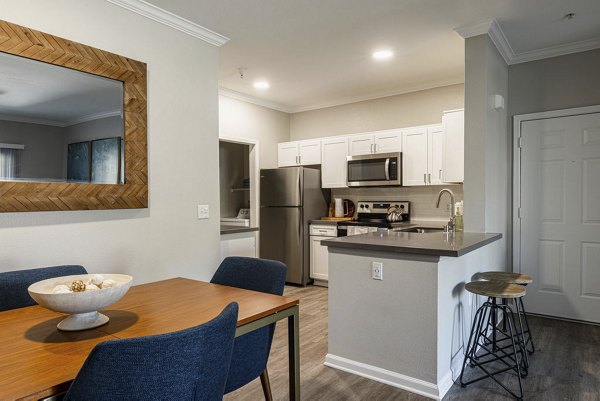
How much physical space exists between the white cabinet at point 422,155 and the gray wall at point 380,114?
14.1 inches

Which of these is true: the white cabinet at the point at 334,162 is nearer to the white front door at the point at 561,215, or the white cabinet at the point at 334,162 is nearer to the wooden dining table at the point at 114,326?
the white front door at the point at 561,215

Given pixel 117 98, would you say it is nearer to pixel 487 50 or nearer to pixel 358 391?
pixel 358 391

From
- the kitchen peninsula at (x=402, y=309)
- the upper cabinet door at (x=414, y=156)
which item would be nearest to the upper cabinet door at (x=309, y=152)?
the upper cabinet door at (x=414, y=156)

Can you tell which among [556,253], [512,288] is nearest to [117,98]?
[512,288]

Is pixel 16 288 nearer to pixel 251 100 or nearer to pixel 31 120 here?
pixel 31 120

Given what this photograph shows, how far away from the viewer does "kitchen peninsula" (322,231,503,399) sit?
90.2 inches

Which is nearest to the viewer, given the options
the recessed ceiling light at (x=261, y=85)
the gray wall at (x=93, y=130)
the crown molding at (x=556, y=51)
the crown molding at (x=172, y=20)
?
the gray wall at (x=93, y=130)

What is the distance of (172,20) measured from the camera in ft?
9.41

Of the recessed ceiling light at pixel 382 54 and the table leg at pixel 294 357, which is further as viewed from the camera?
the recessed ceiling light at pixel 382 54

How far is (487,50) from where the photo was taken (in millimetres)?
3170

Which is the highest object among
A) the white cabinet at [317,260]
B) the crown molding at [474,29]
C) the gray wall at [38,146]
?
the crown molding at [474,29]

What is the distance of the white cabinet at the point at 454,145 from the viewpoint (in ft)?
12.0

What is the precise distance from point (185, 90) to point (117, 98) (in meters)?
0.58

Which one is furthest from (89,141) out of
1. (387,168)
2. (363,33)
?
(387,168)
